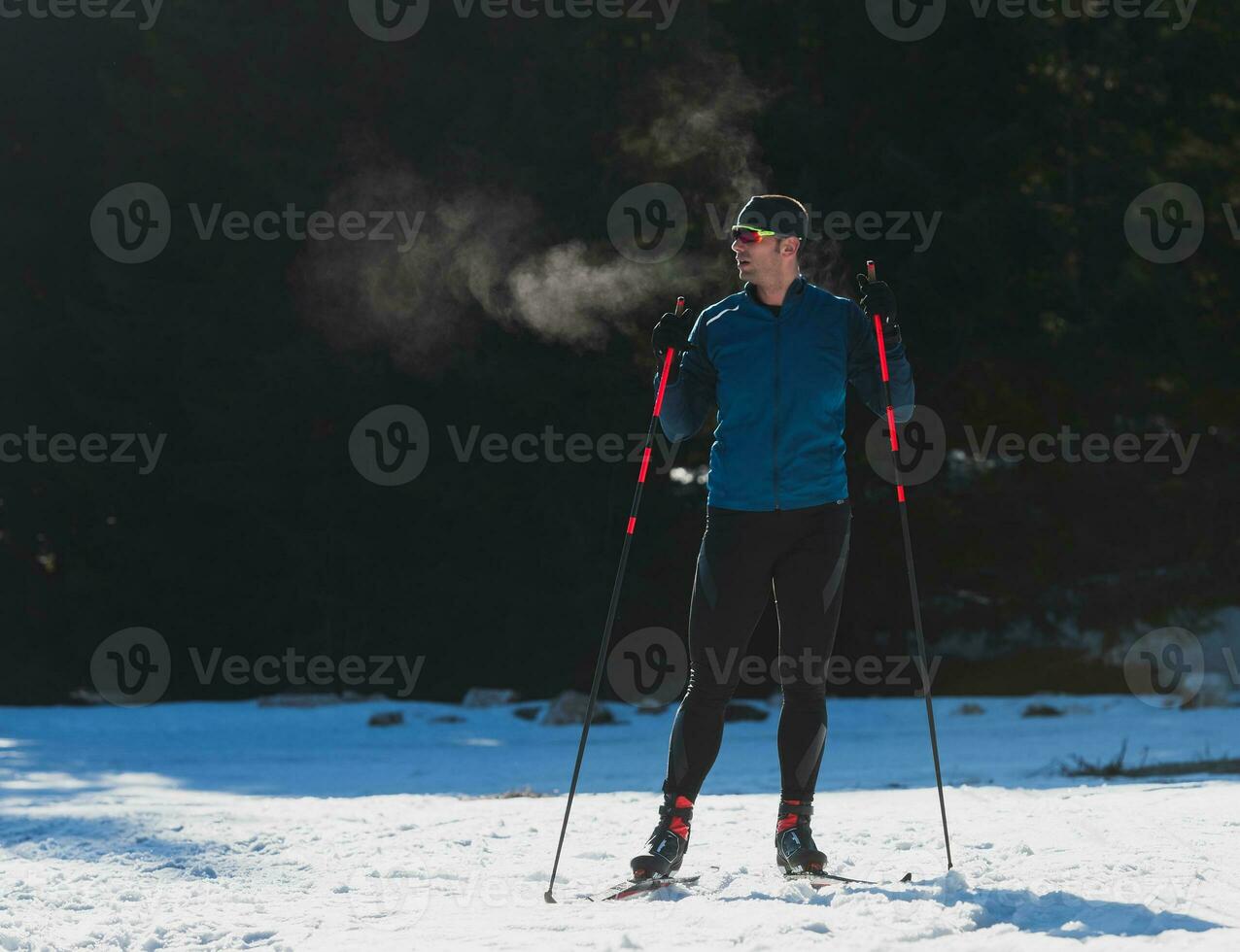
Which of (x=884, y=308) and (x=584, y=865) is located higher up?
(x=884, y=308)

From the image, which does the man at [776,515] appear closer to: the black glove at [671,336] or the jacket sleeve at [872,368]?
the jacket sleeve at [872,368]

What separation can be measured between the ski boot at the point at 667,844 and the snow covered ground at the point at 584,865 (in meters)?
0.11

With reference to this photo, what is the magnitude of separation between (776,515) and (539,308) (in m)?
10.0

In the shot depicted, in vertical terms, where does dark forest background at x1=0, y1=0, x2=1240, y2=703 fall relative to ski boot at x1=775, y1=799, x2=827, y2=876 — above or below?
above

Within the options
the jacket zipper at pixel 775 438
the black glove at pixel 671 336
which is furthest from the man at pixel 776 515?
the black glove at pixel 671 336

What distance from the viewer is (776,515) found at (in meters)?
4.12

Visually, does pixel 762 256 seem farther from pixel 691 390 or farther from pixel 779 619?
pixel 779 619

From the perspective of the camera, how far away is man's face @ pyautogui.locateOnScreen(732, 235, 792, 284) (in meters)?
4.21

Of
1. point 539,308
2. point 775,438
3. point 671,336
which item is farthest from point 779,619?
point 539,308

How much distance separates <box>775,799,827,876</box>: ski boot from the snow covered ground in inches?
2.7

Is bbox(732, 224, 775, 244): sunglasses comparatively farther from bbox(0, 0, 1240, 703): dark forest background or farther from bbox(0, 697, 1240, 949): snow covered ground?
bbox(0, 0, 1240, 703): dark forest background

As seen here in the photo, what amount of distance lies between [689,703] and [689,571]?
11.2m

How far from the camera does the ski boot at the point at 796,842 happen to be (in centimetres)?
412

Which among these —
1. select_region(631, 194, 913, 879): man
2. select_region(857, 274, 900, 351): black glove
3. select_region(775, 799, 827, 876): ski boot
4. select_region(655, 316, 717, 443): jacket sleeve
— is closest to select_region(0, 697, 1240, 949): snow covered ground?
select_region(775, 799, 827, 876): ski boot
